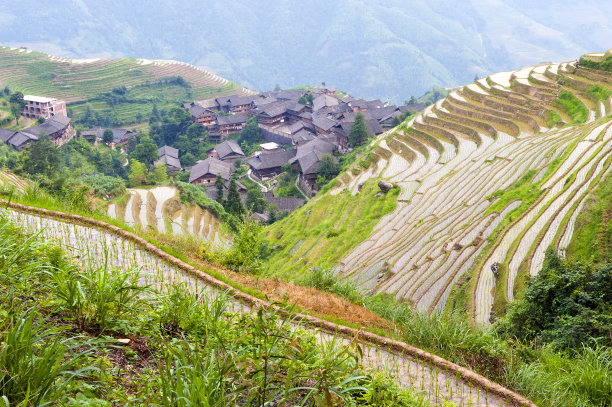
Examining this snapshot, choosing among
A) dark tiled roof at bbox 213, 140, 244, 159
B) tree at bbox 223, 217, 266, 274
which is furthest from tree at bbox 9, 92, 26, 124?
tree at bbox 223, 217, 266, 274

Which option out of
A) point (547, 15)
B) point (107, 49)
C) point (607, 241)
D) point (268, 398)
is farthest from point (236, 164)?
point (547, 15)

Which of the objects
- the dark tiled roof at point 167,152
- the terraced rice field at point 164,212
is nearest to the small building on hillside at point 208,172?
the dark tiled roof at point 167,152

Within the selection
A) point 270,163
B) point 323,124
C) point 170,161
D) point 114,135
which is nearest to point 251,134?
point 323,124

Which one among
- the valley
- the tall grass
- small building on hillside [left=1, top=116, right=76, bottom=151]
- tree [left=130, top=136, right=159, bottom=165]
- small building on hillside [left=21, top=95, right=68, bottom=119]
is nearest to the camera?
the tall grass

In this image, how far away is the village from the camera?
3434 centimetres

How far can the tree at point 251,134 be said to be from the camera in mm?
47812

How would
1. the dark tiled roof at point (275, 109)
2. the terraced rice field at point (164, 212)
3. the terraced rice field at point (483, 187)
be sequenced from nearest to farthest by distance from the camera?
the terraced rice field at point (483, 187) < the terraced rice field at point (164, 212) < the dark tiled roof at point (275, 109)

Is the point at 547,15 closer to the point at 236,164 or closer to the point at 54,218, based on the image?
the point at 236,164

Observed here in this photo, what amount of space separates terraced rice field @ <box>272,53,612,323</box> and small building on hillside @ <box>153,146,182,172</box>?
63.9 feet

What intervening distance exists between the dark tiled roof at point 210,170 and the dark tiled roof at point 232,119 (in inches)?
485

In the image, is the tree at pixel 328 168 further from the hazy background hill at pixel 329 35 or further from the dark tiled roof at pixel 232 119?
the hazy background hill at pixel 329 35

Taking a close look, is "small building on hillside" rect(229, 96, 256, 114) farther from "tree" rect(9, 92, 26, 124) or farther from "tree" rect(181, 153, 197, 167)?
"tree" rect(9, 92, 26, 124)

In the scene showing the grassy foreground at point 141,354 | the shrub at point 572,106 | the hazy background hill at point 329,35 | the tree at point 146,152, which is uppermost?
the hazy background hill at point 329,35

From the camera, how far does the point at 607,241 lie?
9094mm
